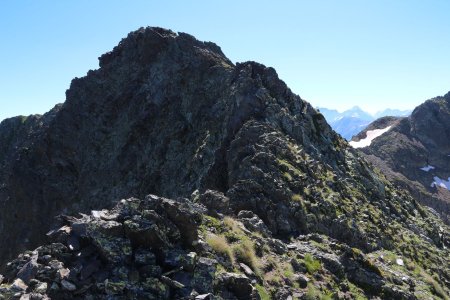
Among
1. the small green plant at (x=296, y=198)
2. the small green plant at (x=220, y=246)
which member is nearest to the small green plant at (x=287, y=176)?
the small green plant at (x=296, y=198)

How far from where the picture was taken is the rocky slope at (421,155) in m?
156

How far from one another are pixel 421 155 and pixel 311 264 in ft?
544

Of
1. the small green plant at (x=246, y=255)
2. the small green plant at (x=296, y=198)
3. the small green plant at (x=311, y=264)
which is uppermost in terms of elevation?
the small green plant at (x=296, y=198)

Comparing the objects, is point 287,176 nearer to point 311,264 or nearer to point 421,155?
point 311,264

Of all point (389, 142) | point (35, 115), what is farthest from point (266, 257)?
point (389, 142)

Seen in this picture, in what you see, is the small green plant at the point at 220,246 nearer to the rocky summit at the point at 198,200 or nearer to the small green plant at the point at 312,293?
the rocky summit at the point at 198,200

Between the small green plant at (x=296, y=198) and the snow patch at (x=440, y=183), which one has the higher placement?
the snow patch at (x=440, y=183)

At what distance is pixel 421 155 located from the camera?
575 feet

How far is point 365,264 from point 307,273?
5846 millimetres

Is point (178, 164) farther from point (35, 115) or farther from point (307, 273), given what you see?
point (35, 115)

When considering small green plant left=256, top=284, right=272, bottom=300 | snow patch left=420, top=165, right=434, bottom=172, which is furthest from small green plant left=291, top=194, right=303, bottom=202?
snow patch left=420, top=165, right=434, bottom=172

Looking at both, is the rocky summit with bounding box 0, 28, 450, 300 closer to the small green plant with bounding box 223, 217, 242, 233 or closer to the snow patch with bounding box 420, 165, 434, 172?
the small green plant with bounding box 223, 217, 242, 233

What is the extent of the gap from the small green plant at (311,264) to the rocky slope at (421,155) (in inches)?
4903

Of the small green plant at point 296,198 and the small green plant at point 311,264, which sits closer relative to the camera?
the small green plant at point 311,264
